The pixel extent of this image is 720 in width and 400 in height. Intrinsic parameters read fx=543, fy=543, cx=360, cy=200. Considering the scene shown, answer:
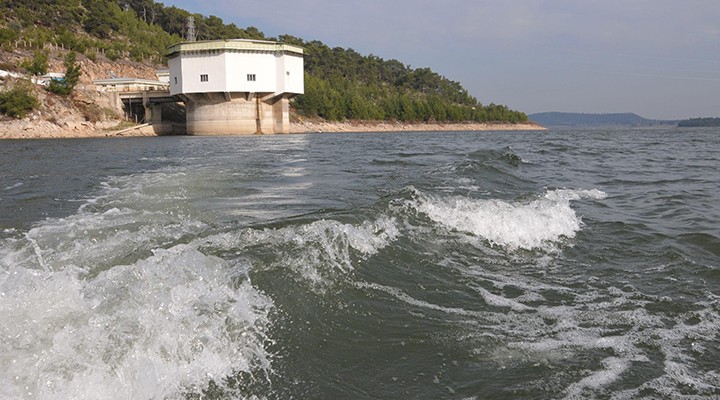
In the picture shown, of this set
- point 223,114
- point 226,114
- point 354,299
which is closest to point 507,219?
point 354,299

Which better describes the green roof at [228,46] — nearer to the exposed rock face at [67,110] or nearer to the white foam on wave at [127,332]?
the exposed rock face at [67,110]

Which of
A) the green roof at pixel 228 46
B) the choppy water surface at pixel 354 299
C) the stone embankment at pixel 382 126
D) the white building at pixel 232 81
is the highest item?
the green roof at pixel 228 46

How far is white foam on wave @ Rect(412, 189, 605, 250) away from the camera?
6965 mm

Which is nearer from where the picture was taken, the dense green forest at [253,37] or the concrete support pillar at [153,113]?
the concrete support pillar at [153,113]

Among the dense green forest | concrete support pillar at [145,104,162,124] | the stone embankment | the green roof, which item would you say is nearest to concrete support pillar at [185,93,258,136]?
the green roof

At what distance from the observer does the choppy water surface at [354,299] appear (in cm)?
313

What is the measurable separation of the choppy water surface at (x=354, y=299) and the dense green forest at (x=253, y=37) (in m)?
66.5

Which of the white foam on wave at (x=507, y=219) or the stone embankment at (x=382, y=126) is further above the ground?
the stone embankment at (x=382, y=126)

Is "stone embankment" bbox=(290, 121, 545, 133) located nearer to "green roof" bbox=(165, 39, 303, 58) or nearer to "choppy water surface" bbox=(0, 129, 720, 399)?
"green roof" bbox=(165, 39, 303, 58)

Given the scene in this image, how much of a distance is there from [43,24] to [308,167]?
256 ft

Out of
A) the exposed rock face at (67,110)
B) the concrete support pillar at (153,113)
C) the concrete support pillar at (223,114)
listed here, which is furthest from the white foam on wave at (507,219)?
the concrete support pillar at (153,113)

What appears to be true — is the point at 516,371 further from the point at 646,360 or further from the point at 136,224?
the point at 136,224

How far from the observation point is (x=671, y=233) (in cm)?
756

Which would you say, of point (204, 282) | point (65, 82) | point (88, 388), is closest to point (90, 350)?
point (88, 388)
